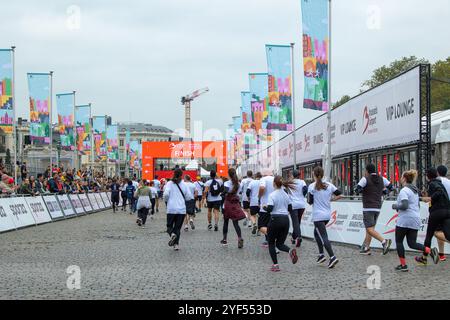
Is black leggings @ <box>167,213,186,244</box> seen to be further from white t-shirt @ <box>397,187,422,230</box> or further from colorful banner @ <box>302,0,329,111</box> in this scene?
colorful banner @ <box>302,0,329,111</box>

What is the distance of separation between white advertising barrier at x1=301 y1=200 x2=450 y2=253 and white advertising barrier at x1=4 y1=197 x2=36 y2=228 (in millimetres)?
9565

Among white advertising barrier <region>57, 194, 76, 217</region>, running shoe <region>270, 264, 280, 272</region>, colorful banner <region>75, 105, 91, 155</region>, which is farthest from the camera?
colorful banner <region>75, 105, 91, 155</region>

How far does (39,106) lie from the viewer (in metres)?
34.4

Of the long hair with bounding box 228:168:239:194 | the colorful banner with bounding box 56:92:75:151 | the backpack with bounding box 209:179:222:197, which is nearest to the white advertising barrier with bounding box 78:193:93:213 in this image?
the colorful banner with bounding box 56:92:75:151

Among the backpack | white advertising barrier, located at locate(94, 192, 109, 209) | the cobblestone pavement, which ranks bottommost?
the cobblestone pavement

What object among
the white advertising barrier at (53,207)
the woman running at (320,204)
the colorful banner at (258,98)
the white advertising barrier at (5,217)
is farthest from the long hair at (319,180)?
Answer: the colorful banner at (258,98)

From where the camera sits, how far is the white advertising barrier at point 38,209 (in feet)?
83.8

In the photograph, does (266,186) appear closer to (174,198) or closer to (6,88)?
(174,198)

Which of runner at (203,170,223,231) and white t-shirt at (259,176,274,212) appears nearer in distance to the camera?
white t-shirt at (259,176,274,212)

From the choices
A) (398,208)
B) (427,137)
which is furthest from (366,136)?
(398,208)

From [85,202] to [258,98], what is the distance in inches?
395

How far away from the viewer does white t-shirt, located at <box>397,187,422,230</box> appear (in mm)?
12078

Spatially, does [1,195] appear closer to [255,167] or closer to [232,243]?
[232,243]

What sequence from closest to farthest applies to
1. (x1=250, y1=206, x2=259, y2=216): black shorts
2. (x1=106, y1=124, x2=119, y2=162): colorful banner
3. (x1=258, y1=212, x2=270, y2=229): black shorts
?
(x1=258, y1=212, x2=270, y2=229): black shorts < (x1=250, y1=206, x2=259, y2=216): black shorts < (x1=106, y1=124, x2=119, y2=162): colorful banner
